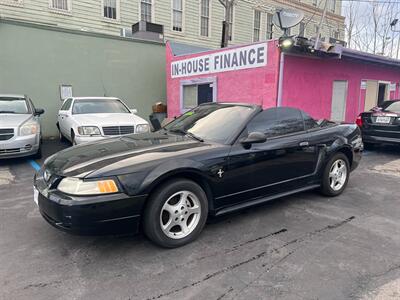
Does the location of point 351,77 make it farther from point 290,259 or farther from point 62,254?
point 62,254

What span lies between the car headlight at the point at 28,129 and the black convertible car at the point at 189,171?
362 centimetres

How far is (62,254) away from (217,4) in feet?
57.1

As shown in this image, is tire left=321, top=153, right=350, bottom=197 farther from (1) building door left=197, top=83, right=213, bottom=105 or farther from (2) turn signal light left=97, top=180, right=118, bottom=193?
(1) building door left=197, top=83, right=213, bottom=105

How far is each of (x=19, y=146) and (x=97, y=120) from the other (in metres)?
1.69

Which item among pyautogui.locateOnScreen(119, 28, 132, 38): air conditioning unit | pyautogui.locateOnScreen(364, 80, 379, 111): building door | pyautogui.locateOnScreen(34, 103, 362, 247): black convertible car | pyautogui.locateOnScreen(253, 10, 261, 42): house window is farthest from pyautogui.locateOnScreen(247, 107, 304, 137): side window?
pyautogui.locateOnScreen(253, 10, 261, 42): house window

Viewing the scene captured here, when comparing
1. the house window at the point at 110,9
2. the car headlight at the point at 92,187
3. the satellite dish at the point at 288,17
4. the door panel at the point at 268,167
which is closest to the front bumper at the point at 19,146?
the car headlight at the point at 92,187

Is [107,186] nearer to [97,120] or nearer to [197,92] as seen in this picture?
[97,120]

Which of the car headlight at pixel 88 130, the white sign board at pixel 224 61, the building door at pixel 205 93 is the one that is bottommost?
the car headlight at pixel 88 130

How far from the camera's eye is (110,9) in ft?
47.1

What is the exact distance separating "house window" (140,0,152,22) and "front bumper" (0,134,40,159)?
34.4 ft

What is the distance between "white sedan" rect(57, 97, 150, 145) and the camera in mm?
6930

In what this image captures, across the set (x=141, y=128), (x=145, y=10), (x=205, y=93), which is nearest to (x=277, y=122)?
(x=141, y=128)

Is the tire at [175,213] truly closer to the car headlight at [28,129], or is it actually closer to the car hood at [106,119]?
the car hood at [106,119]

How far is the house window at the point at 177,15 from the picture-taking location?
1601 cm
